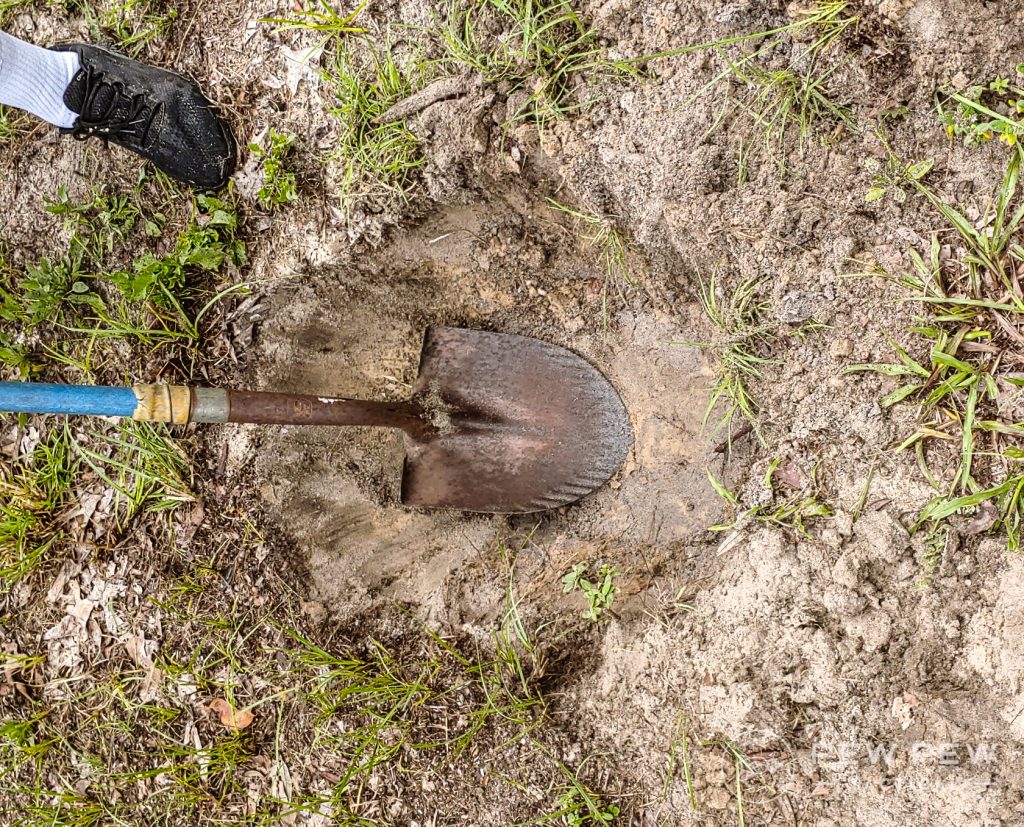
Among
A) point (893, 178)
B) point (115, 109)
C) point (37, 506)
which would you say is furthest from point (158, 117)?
point (893, 178)

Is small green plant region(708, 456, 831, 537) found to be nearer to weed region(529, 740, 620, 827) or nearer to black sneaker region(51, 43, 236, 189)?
weed region(529, 740, 620, 827)

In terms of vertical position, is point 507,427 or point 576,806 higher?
point 507,427

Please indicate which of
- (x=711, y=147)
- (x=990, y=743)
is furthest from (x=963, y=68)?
(x=990, y=743)

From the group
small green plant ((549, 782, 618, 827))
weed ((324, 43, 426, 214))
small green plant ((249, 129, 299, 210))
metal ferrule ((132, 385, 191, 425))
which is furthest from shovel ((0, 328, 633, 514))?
small green plant ((549, 782, 618, 827))

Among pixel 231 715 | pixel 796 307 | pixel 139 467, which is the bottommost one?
pixel 231 715

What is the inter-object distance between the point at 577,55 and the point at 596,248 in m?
0.50

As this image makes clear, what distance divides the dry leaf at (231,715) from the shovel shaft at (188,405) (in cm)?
99

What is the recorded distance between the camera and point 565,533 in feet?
7.40

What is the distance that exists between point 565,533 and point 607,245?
857mm

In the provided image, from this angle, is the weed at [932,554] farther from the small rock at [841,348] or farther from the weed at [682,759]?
the weed at [682,759]

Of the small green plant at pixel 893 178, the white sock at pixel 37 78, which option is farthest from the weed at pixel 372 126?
the small green plant at pixel 893 178

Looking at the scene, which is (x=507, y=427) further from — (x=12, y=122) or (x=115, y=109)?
(x=12, y=122)

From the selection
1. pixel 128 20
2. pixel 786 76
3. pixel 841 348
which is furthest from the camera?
pixel 128 20

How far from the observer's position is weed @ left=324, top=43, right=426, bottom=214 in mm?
2010
